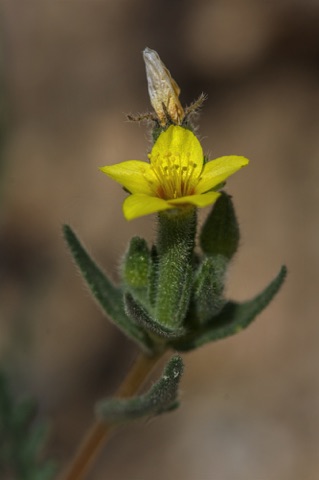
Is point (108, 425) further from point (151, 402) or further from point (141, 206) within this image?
point (141, 206)

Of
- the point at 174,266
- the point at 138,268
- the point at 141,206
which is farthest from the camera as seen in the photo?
the point at 138,268

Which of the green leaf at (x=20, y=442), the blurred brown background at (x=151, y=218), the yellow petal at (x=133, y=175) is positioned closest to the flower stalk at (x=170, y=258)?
the yellow petal at (x=133, y=175)

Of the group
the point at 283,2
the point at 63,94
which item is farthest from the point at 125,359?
the point at 283,2

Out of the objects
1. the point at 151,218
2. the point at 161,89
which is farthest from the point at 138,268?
the point at 151,218

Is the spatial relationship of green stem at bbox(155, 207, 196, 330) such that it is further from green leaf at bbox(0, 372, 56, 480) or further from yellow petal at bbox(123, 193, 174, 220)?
green leaf at bbox(0, 372, 56, 480)

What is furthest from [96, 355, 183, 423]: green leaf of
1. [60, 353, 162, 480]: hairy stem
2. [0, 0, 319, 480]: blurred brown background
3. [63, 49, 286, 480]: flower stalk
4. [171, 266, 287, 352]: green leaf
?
[0, 0, 319, 480]: blurred brown background

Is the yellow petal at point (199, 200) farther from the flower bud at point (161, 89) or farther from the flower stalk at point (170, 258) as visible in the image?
the flower bud at point (161, 89)
